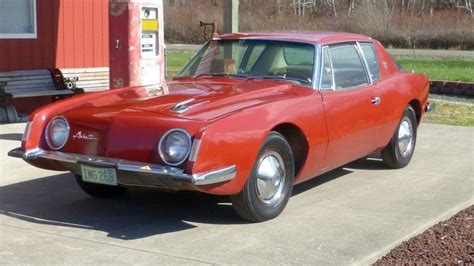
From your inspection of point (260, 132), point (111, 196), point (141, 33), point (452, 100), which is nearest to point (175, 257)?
point (260, 132)

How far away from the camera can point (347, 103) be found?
286 inches

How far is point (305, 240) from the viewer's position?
5.80m

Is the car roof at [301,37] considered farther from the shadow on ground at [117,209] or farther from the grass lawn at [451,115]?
the grass lawn at [451,115]

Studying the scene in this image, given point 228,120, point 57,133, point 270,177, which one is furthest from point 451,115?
point 57,133

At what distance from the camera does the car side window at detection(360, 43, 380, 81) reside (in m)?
8.09

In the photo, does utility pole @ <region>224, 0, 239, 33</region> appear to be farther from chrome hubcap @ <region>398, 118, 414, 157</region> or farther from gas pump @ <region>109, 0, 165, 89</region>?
chrome hubcap @ <region>398, 118, 414, 157</region>

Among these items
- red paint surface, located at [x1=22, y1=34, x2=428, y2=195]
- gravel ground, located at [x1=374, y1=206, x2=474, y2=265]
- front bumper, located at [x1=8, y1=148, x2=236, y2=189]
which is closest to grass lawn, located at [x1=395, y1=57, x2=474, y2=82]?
red paint surface, located at [x1=22, y1=34, x2=428, y2=195]

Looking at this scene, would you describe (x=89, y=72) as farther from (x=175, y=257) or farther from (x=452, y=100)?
(x=175, y=257)

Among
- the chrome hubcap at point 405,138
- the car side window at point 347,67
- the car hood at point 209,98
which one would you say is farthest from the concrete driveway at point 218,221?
the car side window at point 347,67

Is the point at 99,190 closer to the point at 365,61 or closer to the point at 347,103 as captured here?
the point at 347,103

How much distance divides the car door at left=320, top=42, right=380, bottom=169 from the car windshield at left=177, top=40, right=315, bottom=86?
191 millimetres

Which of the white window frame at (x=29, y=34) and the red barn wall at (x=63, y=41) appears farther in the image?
the red barn wall at (x=63, y=41)

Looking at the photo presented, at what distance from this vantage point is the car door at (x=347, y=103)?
7.03 m

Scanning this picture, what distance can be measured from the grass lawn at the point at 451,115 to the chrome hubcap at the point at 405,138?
3711 millimetres
